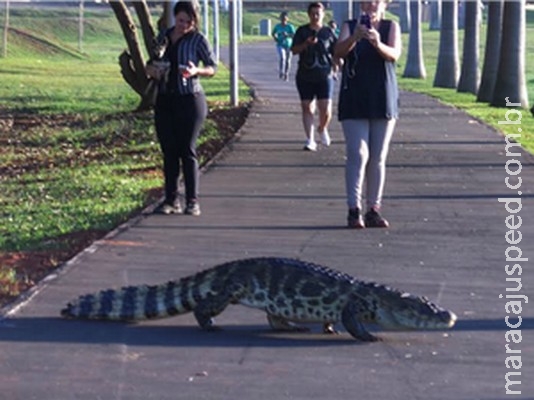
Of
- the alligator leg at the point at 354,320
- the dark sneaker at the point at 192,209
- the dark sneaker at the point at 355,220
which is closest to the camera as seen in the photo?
the alligator leg at the point at 354,320

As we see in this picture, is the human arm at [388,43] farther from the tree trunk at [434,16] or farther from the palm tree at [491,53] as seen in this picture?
the tree trunk at [434,16]

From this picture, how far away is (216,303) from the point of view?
304 inches

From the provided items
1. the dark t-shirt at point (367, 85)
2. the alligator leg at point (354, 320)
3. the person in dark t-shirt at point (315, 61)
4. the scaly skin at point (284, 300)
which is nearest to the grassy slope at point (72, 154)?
the person in dark t-shirt at point (315, 61)

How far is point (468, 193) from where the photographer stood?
1377 centimetres

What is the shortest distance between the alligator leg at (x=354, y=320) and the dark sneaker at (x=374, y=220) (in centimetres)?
393

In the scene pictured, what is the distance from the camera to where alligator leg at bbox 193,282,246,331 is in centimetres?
771

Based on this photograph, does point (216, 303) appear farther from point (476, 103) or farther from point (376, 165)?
point (476, 103)

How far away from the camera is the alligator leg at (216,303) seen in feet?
25.3

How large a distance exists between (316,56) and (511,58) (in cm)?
1065

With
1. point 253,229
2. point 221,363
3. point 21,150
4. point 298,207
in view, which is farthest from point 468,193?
point 21,150

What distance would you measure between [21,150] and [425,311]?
14517 millimetres

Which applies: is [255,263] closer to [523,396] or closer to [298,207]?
[523,396]

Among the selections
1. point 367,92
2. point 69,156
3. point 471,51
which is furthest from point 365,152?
point 471,51

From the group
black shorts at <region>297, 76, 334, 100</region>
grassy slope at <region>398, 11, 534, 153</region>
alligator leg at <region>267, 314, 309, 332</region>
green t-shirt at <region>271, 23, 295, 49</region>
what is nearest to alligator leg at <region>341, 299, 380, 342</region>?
alligator leg at <region>267, 314, 309, 332</region>
